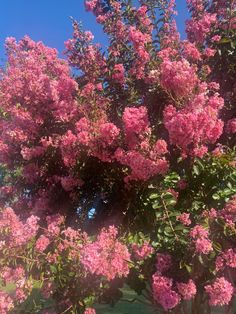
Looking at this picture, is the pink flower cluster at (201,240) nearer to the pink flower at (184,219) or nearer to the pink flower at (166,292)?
the pink flower at (184,219)

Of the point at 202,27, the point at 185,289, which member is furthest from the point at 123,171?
the point at 202,27

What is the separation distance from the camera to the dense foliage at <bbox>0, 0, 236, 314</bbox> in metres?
3.03

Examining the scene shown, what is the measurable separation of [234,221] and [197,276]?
57 centimetres

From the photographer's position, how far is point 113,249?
296 centimetres

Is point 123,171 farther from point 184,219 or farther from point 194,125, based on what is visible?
point 194,125

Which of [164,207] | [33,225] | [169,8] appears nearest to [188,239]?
[164,207]

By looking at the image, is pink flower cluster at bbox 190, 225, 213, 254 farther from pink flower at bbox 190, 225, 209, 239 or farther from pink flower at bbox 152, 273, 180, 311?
pink flower at bbox 152, 273, 180, 311

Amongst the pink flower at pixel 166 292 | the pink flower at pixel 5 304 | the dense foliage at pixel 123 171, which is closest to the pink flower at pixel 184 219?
the dense foliage at pixel 123 171

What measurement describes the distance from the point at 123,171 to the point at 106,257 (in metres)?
0.87

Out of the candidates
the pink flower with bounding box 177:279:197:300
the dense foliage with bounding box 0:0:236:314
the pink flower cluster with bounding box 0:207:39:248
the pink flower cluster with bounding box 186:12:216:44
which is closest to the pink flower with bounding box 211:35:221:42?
the dense foliage with bounding box 0:0:236:314

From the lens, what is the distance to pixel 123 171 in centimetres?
352

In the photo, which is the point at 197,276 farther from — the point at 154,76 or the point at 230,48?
the point at 230,48

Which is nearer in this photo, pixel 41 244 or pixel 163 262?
pixel 41 244

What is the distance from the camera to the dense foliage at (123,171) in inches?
119
